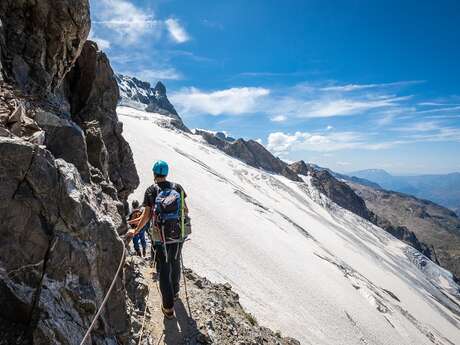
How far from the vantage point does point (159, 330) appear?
8609 mm

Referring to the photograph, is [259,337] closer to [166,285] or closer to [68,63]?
[166,285]

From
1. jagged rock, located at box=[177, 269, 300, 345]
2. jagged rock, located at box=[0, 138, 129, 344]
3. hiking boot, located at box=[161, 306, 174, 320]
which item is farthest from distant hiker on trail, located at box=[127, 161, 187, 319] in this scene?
jagged rock, located at box=[0, 138, 129, 344]

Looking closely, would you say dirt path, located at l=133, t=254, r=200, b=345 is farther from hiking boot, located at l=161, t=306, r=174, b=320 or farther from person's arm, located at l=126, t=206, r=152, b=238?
person's arm, located at l=126, t=206, r=152, b=238

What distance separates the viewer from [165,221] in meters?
8.30

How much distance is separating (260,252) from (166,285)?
118 feet

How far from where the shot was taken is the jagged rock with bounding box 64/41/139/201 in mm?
15695

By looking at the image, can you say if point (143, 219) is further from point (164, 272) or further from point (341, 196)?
point (341, 196)

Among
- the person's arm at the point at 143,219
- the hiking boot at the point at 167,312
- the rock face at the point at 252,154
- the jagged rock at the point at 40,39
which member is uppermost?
the rock face at the point at 252,154

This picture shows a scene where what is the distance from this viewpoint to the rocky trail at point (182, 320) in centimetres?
841

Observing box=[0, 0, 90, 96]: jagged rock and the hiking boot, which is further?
box=[0, 0, 90, 96]: jagged rock

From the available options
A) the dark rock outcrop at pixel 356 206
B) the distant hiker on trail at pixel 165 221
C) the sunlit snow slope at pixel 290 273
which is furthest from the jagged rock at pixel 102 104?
Result: the dark rock outcrop at pixel 356 206

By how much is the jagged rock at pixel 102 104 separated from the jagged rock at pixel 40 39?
10.2 feet

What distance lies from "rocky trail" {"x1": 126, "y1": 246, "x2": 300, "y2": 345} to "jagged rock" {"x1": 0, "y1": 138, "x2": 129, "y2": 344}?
1639mm

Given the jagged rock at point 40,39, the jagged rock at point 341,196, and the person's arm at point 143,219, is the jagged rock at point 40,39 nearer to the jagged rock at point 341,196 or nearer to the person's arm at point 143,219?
the person's arm at point 143,219
